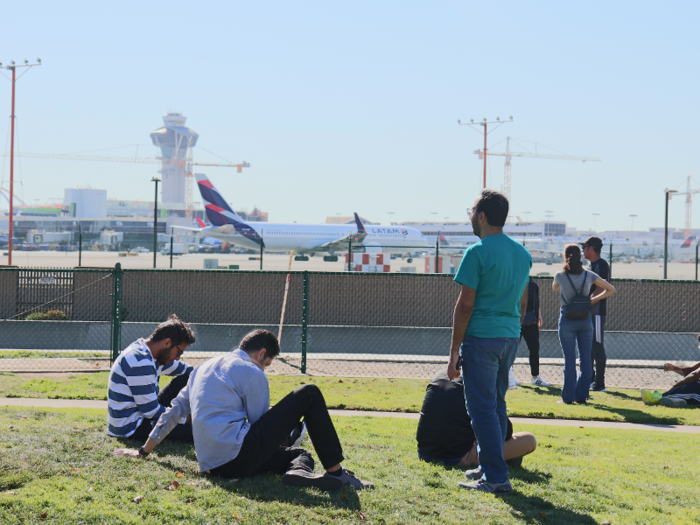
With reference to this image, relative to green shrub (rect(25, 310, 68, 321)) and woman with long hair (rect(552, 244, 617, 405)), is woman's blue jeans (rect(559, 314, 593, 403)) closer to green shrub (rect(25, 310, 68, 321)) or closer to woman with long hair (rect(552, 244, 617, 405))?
woman with long hair (rect(552, 244, 617, 405))

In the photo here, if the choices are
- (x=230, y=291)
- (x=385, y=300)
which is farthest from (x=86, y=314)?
(x=385, y=300)

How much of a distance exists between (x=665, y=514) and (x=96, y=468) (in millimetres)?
3656

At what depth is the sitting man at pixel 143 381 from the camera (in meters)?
4.94

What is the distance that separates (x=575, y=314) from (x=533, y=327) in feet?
5.90

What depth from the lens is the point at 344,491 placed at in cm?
419

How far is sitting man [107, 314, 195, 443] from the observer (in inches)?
194

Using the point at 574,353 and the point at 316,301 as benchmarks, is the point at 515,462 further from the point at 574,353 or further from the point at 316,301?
the point at 316,301

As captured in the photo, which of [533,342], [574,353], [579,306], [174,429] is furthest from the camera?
[533,342]

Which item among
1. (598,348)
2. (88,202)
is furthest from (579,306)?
(88,202)

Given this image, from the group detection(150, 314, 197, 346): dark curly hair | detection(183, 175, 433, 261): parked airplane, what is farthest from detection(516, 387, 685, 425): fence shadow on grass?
detection(183, 175, 433, 261): parked airplane

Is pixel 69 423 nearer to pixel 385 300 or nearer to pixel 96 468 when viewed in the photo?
pixel 96 468

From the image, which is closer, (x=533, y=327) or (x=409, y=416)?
(x=409, y=416)

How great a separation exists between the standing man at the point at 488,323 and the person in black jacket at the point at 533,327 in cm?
522

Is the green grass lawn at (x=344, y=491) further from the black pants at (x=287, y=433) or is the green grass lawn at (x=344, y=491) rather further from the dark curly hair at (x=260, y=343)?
the dark curly hair at (x=260, y=343)
